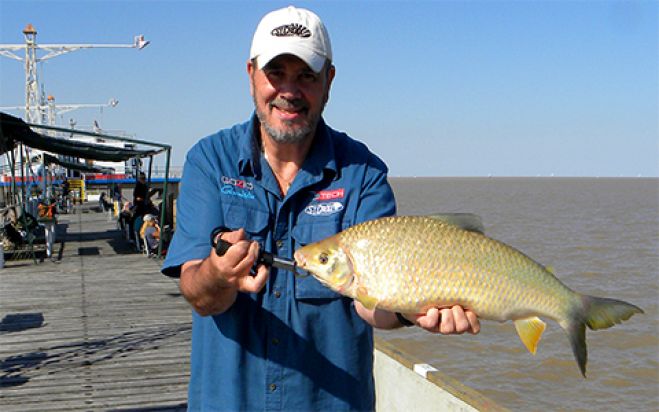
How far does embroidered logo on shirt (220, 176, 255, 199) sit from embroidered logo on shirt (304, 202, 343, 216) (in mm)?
227

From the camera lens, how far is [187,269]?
107 inches

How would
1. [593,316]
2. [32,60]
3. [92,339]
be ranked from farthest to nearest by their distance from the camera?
[32,60] → [92,339] → [593,316]

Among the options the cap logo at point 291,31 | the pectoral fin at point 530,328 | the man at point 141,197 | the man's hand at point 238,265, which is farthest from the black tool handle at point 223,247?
the man at point 141,197

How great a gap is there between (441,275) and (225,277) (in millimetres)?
766

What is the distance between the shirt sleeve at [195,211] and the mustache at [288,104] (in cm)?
33

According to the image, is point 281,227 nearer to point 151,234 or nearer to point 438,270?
point 438,270

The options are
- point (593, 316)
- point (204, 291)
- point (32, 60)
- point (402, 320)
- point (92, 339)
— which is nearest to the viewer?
point (204, 291)

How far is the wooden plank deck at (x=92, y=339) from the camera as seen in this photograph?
6.26 meters

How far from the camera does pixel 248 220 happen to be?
282 centimetres

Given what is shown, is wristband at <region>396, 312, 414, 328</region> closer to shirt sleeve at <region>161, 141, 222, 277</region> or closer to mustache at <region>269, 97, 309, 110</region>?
shirt sleeve at <region>161, 141, 222, 277</region>

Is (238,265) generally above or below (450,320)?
above

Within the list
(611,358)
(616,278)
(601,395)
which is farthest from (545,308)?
(616,278)

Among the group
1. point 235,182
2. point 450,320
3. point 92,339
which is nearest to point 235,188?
point 235,182

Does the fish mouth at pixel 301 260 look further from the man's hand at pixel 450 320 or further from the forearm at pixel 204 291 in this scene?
the man's hand at pixel 450 320
